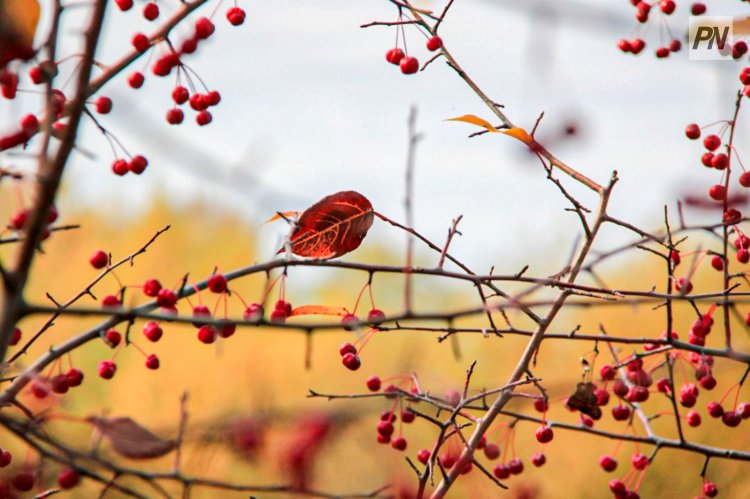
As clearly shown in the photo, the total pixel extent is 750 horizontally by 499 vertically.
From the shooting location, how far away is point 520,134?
1098 millimetres

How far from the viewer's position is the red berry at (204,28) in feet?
3.99

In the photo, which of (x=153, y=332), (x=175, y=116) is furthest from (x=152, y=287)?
(x=175, y=116)

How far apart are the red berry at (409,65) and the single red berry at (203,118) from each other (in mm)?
310

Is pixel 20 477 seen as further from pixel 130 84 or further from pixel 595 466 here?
pixel 595 466

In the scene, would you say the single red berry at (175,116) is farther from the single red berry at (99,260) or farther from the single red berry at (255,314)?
the single red berry at (255,314)

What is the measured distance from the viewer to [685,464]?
7.66 metres

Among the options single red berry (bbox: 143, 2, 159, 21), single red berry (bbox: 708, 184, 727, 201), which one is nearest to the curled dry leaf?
single red berry (bbox: 143, 2, 159, 21)

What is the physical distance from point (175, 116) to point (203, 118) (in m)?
0.05

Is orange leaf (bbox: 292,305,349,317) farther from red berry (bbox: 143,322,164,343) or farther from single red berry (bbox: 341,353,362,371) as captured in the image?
red berry (bbox: 143,322,164,343)

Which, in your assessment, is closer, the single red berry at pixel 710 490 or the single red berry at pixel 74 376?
the single red berry at pixel 74 376

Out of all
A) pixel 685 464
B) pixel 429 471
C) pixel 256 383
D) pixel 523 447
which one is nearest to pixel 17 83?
pixel 256 383

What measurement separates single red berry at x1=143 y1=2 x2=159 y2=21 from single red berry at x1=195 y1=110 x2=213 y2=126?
Answer: 0.16 meters

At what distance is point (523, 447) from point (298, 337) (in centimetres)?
406

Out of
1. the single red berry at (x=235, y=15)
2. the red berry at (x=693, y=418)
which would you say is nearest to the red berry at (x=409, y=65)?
the single red berry at (x=235, y=15)
